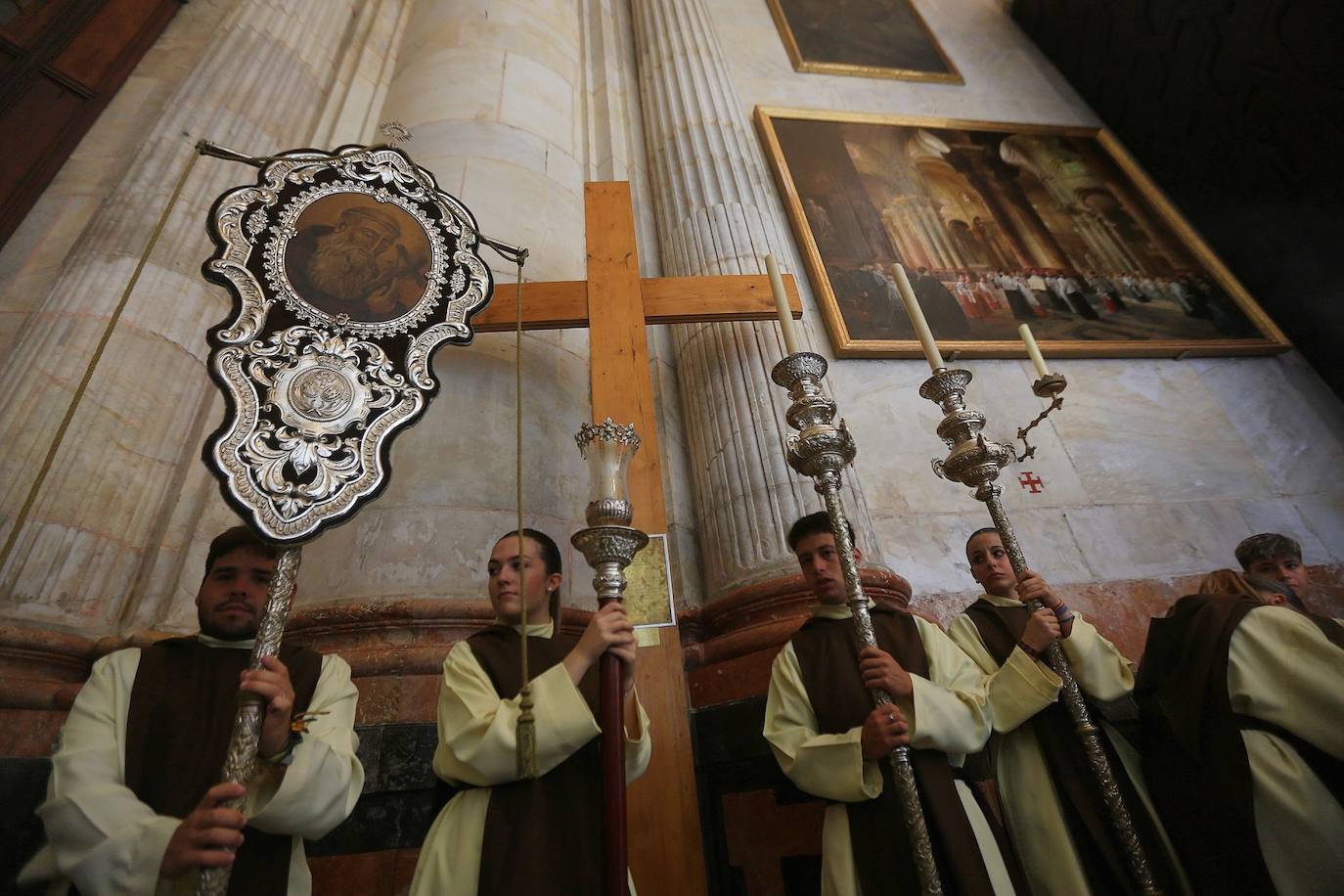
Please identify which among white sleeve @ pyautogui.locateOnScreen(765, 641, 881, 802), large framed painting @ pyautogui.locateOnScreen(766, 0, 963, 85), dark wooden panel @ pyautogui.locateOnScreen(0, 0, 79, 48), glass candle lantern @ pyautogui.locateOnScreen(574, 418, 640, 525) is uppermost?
large framed painting @ pyautogui.locateOnScreen(766, 0, 963, 85)

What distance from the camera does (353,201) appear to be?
2.01 meters

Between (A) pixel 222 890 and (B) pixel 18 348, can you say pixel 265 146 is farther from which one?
(A) pixel 222 890

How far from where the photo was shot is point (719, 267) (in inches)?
163

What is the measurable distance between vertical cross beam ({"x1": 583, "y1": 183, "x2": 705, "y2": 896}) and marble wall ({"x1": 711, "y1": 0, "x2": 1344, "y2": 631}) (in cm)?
153

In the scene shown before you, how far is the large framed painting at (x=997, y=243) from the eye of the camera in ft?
15.4

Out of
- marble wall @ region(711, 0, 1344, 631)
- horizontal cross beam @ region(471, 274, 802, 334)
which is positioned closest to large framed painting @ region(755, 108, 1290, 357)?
marble wall @ region(711, 0, 1344, 631)

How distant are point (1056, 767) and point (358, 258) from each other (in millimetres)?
2644

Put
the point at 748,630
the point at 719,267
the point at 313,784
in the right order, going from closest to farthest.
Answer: the point at 313,784 → the point at 748,630 → the point at 719,267

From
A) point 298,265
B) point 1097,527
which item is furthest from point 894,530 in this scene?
point 298,265

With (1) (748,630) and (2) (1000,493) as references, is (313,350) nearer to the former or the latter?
(1) (748,630)

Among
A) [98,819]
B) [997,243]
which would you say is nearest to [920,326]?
[98,819]

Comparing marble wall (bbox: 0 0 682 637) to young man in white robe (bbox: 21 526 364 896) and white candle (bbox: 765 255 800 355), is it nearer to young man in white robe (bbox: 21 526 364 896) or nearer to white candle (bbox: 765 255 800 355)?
young man in white robe (bbox: 21 526 364 896)

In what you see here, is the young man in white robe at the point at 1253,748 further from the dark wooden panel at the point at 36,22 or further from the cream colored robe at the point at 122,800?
the dark wooden panel at the point at 36,22

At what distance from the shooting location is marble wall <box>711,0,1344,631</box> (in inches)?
148
